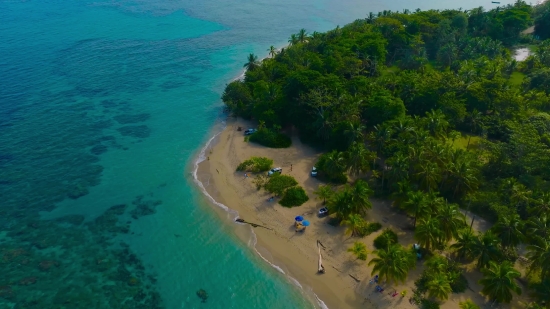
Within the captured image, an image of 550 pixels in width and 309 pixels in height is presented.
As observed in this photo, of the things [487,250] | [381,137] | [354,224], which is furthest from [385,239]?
[381,137]

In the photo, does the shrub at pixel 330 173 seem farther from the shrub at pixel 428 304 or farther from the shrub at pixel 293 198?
the shrub at pixel 428 304

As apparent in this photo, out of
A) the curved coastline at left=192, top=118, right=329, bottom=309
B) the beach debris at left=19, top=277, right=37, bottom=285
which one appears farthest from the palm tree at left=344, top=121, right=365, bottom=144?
the beach debris at left=19, top=277, right=37, bottom=285

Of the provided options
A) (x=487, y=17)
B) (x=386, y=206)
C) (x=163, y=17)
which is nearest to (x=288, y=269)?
(x=386, y=206)

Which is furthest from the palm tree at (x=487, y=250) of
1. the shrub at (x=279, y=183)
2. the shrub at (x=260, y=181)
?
the shrub at (x=260, y=181)

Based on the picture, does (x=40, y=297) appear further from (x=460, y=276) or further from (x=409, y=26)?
(x=409, y=26)

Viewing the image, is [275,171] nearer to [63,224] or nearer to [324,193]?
[324,193]
